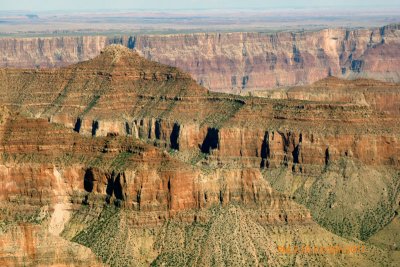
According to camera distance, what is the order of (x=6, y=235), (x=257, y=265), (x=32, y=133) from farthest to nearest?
(x=32, y=133) < (x=257, y=265) < (x=6, y=235)

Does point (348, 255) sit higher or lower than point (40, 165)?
lower

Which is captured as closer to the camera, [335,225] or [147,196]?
[147,196]

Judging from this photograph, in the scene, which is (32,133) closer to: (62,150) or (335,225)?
(62,150)

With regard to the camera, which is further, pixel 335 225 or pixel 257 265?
pixel 335 225

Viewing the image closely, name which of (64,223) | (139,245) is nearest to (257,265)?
(139,245)

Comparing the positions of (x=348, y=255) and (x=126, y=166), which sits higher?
(x=126, y=166)

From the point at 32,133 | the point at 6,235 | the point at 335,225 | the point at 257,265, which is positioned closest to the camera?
the point at 6,235

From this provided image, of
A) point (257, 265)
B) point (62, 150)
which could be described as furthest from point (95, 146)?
point (257, 265)

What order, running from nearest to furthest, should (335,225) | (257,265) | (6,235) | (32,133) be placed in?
(6,235)
(257,265)
(32,133)
(335,225)

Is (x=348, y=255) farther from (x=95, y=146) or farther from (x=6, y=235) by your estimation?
(x=6, y=235)
